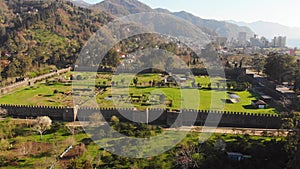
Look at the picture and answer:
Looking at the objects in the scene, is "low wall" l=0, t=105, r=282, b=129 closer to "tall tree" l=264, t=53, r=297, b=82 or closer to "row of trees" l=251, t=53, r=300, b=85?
"row of trees" l=251, t=53, r=300, b=85

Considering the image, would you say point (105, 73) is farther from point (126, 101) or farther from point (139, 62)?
point (126, 101)

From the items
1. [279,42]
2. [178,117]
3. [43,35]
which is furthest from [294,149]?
[279,42]

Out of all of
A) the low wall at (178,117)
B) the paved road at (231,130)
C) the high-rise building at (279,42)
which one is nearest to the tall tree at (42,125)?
the paved road at (231,130)

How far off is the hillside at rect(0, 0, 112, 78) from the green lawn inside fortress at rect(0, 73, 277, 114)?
856 centimetres

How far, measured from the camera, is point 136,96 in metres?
27.1

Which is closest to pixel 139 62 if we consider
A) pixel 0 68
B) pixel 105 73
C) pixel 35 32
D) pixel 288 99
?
pixel 105 73

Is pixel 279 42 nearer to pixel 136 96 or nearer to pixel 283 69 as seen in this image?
pixel 283 69

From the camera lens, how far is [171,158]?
15.1 m

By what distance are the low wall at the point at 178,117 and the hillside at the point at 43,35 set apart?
1831 centimetres

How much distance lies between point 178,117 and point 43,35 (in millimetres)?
56736

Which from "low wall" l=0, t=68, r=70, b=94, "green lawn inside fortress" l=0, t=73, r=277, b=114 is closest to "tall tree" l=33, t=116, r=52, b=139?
"green lawn inside fortress" l=0, t=73, r=277, b=114

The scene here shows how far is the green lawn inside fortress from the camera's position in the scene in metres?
24.3

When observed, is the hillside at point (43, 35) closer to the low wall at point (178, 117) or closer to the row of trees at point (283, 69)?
the low wall at point (178, 117)

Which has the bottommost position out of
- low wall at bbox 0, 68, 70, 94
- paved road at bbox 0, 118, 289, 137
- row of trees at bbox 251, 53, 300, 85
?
paved road at bbox 0, 118, 289, 137
